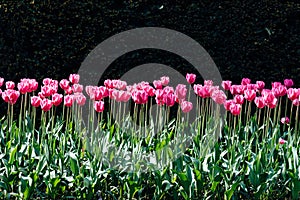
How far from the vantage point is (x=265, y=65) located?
5781 mm

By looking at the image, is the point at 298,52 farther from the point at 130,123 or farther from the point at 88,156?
the point at 88,156

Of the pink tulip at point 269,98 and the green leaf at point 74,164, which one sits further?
the pink tulip at point 269,98

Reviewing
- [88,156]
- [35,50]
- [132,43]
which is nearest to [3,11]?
[35,50]

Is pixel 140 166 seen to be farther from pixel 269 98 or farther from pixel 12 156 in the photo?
pixel 269 98

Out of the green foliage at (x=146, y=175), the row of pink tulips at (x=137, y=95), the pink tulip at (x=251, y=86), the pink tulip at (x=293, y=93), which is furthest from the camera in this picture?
the pink tulip at (x=251, y=86)

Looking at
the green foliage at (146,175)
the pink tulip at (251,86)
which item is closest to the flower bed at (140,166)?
the green foliage at (146,175)

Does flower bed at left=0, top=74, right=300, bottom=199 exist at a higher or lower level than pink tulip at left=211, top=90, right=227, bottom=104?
lower

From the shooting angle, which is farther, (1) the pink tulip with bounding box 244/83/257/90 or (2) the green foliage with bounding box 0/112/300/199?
(1) the pink tulip with bounding box 244/83/257/90

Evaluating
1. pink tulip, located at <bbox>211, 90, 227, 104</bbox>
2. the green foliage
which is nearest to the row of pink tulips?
pink tulip, located at <bbox>211, 90, 227, 104</bbox>

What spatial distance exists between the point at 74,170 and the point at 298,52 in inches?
115

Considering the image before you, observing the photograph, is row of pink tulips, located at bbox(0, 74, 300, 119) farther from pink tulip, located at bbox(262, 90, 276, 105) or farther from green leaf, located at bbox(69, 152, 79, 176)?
green leaf, located at bbox(69, 152, 79, 176)

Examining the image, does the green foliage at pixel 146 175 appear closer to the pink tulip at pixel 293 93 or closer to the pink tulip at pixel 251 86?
the pink tulip at pixel 293 93

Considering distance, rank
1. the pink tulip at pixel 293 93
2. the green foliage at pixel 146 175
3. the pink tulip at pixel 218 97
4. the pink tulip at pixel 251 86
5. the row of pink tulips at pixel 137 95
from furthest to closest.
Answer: the pink tulip at pixel 251 86, the pink tulip at pixel 293 93, the pink tulip at pixel 218 97, the row of pink tulips at pixel 137 95, the green foliage at pixel 146 175

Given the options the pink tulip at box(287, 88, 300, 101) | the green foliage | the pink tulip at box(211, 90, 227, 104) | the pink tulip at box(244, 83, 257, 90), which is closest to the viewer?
the green foliage
